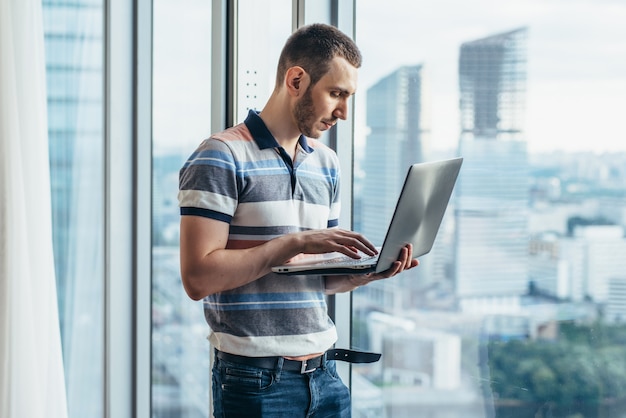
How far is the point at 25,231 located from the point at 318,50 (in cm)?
122

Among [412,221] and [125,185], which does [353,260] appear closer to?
[412,221]

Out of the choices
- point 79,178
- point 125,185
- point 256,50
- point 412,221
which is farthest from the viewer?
point 79,178

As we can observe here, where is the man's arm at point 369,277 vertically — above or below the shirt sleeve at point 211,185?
below

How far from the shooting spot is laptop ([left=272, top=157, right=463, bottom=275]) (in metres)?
1.35

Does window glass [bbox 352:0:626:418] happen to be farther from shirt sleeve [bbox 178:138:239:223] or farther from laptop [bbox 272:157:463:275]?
shirt sleeve [bbox 178:138:239:223]

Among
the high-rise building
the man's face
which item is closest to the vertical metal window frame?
the high-rise building

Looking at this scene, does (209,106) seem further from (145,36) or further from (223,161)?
(223,161)

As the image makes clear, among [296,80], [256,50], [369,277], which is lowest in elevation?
[369,277]

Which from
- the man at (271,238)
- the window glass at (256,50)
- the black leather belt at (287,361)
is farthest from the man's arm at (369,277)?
the window glass at (256,50)

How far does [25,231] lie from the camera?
2365 mm

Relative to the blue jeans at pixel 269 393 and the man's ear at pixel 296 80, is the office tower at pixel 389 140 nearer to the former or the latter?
the man's ear at pixel 296 80

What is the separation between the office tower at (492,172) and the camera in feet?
4.95

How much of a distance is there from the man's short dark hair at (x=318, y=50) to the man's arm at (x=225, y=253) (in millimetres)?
306

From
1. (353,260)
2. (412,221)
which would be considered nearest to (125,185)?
(353,260)
